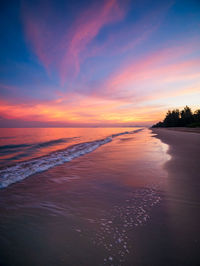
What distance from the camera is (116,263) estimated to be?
5.53ft

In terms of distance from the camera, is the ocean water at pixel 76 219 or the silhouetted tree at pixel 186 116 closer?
the ocean water at pixel 76 219

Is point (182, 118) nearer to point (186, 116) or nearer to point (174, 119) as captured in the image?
point (186, 116)

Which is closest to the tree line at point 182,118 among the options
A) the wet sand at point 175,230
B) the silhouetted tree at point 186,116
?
the silhouetted tree at point 186,116

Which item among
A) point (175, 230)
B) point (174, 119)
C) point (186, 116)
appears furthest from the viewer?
point (174, 119)

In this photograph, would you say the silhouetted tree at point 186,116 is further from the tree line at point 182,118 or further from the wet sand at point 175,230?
the wet sand at point 175,230

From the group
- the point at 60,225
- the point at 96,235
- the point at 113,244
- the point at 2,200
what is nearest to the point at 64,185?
the point at 2,200

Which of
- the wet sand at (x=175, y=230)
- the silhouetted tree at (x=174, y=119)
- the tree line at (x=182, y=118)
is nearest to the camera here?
the wet sand at (x=175, y=230)

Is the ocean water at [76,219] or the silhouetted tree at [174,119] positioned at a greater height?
the silhouetted tree at [174,119]

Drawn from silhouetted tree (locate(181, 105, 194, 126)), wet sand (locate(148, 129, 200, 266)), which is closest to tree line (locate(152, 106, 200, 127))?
silhouetted tree (locate(181, 105, 194, 126))

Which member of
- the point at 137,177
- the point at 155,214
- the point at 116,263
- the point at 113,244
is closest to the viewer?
the point at 116,263

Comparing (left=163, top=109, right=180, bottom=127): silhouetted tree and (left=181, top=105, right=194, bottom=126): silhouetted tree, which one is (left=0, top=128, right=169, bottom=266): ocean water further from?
(left=163, top=109, right=180, bottom=127): silhouetted tree

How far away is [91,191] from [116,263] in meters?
2.31

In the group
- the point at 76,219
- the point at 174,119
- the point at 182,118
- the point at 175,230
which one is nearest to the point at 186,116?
the point at 182,118

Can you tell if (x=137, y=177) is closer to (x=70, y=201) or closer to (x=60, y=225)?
(x=70, y=201)
